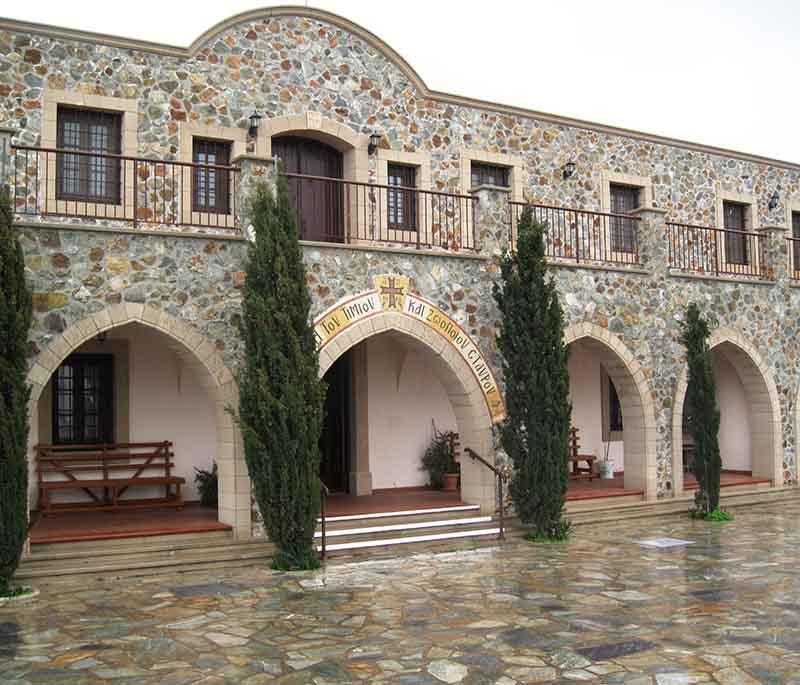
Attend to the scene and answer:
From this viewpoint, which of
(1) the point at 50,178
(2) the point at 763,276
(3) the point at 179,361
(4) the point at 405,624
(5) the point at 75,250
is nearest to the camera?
(4) the point at 405,624

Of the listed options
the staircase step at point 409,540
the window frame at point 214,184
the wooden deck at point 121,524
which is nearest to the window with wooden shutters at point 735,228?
the staircase step at point 409,540

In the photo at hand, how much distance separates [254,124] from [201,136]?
2.57 feet

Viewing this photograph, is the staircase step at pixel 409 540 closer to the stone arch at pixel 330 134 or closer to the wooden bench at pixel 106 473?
the wooden bench at pixel 106 473

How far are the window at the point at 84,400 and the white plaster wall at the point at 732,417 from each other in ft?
37.7

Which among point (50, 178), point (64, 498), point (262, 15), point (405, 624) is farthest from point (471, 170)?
point (405, 624)

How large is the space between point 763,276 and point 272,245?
34.0ft

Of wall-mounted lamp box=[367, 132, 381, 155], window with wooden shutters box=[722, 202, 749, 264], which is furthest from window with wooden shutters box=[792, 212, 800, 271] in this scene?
wall-mounted lamp box=[367, 132, 381, 155]

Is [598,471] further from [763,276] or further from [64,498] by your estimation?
[64,498]

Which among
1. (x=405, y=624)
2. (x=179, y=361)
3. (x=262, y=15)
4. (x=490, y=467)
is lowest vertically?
(x=405, y=624)

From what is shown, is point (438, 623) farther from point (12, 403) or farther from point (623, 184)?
point (623, 184)

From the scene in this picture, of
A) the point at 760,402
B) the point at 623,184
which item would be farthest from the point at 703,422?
the point at 623,184

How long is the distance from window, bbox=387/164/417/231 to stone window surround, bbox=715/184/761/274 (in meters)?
6.89

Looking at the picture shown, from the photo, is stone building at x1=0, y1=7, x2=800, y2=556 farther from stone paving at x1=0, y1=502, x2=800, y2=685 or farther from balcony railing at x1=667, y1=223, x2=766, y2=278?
stone paving at x1=0, y1=502, x2=800, y2=685

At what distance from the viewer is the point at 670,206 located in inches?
691
